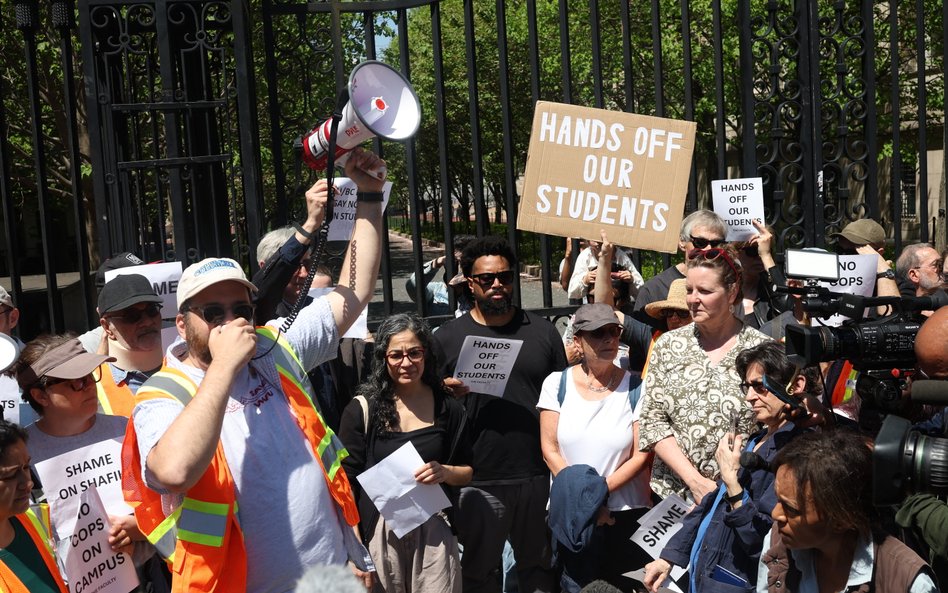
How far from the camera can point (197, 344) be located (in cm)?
326

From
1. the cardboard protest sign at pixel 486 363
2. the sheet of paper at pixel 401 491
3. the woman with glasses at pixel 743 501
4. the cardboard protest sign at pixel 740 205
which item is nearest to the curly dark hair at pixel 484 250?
the cardboard protest sign at pixel 486 363

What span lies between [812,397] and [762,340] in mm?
860

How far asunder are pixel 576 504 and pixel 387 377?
3.53 feet

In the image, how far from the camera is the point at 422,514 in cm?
488

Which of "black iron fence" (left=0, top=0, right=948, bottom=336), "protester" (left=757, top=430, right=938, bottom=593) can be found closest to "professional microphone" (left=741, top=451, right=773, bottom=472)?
"protester" (left=757, top=430, right=938, bottom=593)

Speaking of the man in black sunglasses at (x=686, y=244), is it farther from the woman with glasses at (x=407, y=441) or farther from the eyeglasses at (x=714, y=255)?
the woman with glasses at (x=407, y=441)

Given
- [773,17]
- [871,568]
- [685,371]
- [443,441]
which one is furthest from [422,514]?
[773,17]

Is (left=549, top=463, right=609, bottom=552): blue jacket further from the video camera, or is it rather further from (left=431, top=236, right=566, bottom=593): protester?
the video camera

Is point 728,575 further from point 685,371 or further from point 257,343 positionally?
point 257,343

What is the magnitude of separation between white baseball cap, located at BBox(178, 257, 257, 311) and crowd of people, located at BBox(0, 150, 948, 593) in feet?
0.04

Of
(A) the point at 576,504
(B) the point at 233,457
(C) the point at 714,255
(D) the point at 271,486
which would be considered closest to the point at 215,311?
(B) the point at 233,457

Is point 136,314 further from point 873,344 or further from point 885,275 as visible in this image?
point 885,275

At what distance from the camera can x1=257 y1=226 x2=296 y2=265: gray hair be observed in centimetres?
517

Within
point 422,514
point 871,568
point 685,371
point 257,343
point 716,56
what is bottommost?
point 422,514
